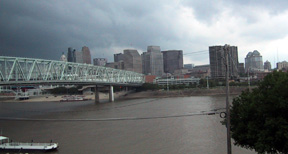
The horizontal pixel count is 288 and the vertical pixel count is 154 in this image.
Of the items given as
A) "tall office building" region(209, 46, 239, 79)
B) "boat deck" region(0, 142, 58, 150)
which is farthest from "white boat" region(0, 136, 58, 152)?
"tall office building" region(209, 46, 239, 79)

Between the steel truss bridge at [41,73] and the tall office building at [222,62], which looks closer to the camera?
the tall office building at [222,62]

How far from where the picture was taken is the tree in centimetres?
958

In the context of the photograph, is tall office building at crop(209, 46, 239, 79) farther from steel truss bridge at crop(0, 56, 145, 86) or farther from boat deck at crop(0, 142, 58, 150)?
steel truss bridge at crop(0, 56, 145, 86)

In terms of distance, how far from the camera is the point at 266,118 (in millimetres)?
9984

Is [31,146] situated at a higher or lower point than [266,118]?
lower

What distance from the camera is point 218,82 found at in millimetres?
105062

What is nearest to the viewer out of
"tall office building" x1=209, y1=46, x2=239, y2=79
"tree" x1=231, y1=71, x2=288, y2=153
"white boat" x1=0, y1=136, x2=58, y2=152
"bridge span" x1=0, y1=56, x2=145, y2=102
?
"tree" x1=231, y1=71, x2=288, y2=153

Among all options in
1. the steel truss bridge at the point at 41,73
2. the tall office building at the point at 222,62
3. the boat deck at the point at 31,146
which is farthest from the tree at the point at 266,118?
the steel truss bridge at the point at 41,73

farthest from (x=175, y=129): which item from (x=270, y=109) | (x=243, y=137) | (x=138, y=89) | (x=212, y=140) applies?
(x=138, y=89)

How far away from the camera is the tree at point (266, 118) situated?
9.58 m

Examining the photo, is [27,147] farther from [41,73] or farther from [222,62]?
[41,73]

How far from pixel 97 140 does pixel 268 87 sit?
47.3 ft

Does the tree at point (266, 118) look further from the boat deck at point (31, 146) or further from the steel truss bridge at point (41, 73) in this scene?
the steel truss bridge at point (41, 73)

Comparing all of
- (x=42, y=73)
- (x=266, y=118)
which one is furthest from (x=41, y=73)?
(x=266, y=118)
